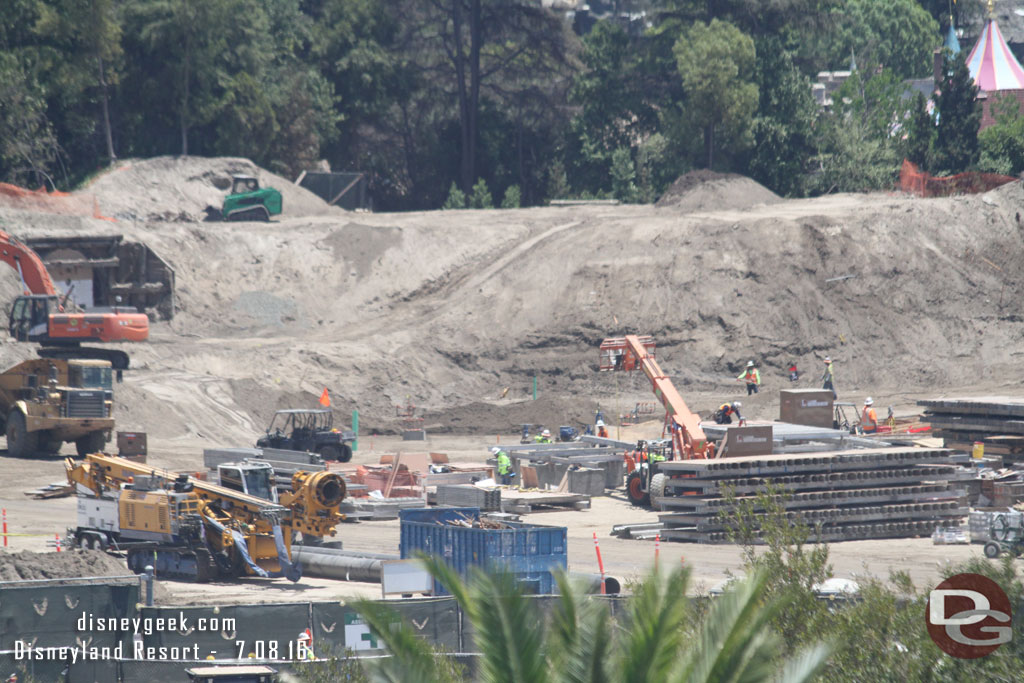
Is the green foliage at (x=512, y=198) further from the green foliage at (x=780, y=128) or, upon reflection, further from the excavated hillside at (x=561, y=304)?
the green foliage at (x=780, y=128)

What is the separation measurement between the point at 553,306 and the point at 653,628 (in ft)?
142

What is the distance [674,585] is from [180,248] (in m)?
47.2

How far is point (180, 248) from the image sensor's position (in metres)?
52.5

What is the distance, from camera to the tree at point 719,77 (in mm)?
62188

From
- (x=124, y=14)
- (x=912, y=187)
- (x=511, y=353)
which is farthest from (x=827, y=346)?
(x=124, y=14)

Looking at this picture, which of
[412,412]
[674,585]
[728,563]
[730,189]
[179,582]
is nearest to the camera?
[674,585]

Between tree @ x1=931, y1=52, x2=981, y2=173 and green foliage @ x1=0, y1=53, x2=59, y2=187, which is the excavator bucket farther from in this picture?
green foliage @ x1=0, y1=53, x2=59, y2=187

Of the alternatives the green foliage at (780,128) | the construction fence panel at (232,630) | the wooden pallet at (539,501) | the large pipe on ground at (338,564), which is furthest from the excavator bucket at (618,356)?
the green foliage at (780,128)

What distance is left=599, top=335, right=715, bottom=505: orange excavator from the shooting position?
98.0ft

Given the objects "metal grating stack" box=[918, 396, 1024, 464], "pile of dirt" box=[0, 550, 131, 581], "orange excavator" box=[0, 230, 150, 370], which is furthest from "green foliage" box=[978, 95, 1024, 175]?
"pile of dirt" box=[0, 550, 131, 581]

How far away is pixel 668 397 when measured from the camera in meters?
31.5

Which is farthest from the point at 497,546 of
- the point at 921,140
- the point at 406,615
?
the point at 921,140

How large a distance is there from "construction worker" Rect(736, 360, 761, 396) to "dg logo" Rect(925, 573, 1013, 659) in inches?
1328

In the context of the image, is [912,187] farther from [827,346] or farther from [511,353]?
[511,353]
